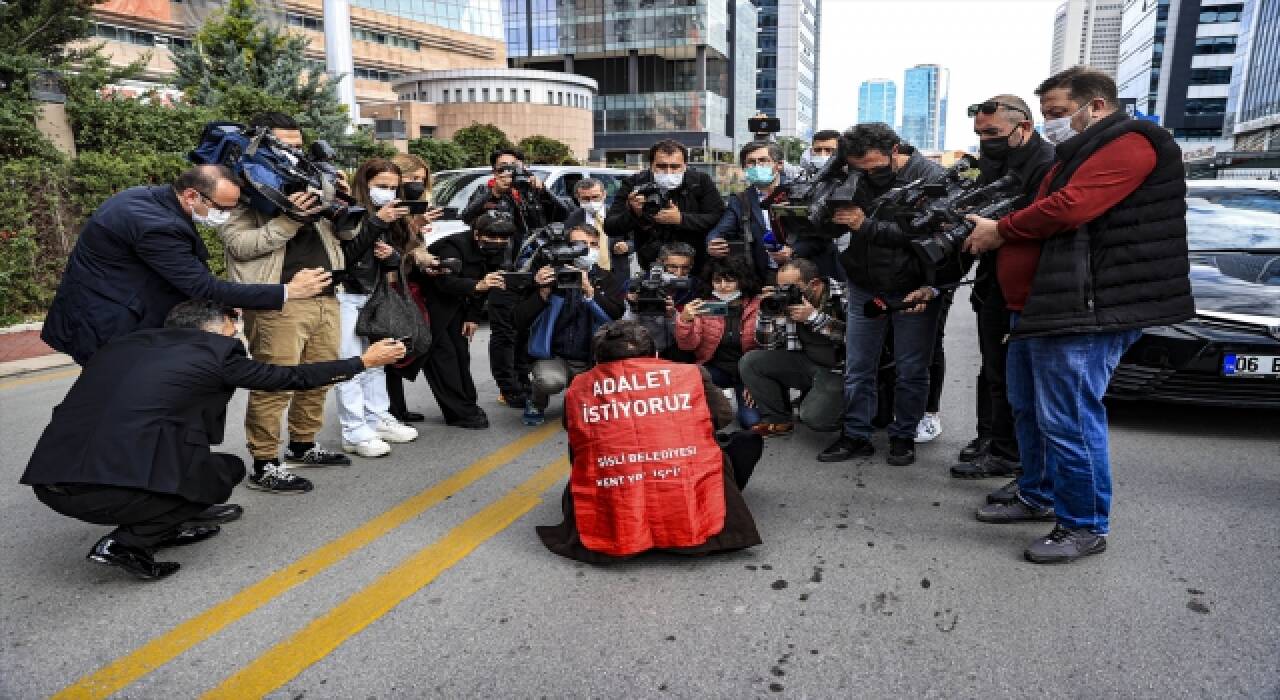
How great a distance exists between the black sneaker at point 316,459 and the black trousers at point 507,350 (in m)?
1.44

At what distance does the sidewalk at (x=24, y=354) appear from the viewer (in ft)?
23.6

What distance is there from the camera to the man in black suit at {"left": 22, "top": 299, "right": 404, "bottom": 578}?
3.01 m

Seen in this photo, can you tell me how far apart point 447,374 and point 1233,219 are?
19.5ft

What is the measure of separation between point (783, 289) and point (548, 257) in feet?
5.01

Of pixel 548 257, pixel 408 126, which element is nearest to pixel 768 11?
pixel 408 126

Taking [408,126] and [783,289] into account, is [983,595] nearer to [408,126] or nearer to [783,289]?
[783,289]

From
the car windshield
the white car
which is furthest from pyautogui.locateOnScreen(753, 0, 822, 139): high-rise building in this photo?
the car windshield

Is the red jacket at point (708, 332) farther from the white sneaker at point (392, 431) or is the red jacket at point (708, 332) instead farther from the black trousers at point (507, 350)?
the white sneaker at point (392, 431)

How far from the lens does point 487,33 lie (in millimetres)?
70500

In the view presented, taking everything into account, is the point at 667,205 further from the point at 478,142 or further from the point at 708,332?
the point at 478,142

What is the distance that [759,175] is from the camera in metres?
6.25

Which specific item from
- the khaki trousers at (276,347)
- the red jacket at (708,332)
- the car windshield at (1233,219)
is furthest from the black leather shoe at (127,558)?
the car windshield at (1233,219)

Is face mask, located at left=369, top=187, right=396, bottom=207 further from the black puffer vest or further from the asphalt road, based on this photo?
the black puffer vest

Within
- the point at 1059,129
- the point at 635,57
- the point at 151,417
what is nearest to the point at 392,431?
the point at 151,417
